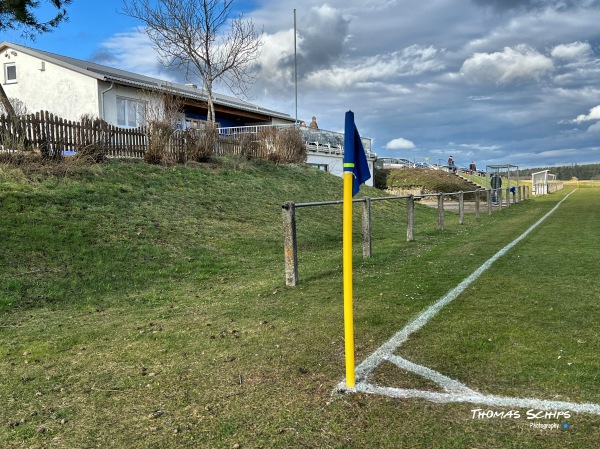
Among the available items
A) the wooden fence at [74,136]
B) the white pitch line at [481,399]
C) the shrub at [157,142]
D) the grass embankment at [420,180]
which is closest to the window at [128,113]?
the wooden fence at [74,136]

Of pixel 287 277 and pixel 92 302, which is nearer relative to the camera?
pixel 92 302

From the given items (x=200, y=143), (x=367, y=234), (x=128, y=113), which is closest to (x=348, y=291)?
(x=367, y=234)

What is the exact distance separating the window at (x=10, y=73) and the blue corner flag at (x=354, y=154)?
28.3 meters

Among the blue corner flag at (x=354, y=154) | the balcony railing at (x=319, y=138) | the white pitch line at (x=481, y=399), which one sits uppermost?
the balcony railing at (x=319, y=138)

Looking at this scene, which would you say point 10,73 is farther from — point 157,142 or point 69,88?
point 157,142

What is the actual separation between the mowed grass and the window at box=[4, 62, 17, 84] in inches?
727

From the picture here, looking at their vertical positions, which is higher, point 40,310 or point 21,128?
point 21,128

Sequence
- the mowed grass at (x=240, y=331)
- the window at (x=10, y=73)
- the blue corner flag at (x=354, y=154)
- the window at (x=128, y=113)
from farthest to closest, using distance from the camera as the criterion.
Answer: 1. the window at (x=10, y=73)
2. the window at (x=128, y=113)
3. the blue corner flag at (x=354, y=154)
4. the mowed grass at (x=240, y=331)

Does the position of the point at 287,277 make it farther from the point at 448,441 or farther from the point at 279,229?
the point at 279,229

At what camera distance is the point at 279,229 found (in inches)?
539

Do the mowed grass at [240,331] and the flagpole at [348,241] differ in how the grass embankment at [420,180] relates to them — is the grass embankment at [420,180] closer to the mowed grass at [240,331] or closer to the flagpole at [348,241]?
the mowed grass at [240,331]

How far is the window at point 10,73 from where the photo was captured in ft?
87.1

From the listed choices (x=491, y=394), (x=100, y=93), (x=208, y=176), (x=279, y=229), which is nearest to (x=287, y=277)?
(x=491, y=394)

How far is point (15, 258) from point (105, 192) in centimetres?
459
